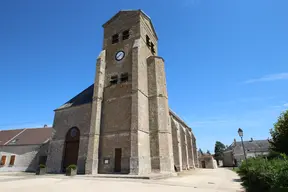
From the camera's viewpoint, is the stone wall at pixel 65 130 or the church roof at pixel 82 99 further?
the church roof at pixel 82 99

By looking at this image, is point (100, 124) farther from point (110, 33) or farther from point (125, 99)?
point (110, 33)

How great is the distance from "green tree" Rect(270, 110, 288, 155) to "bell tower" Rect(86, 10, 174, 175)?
12984 millimetres

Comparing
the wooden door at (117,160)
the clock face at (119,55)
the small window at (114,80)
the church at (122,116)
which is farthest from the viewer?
the clock face at (119,55)

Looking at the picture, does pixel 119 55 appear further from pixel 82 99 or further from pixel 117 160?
pixel 117 160

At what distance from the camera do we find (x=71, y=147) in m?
18.8

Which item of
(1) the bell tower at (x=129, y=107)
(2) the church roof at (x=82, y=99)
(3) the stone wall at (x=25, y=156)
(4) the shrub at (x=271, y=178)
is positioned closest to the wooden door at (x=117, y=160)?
(1) the bell tower at (x=129, y=107)

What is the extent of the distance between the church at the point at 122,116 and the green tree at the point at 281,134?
465 inches

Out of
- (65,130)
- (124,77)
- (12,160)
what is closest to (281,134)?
(124,77)

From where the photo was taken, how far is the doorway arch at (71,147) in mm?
18297

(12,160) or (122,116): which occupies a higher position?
(122,116)

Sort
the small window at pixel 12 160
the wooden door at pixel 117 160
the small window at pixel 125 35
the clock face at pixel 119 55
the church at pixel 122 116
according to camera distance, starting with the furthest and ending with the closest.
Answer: the small window at pixel 12 160
the small window at pixel 125 35
the clock face at pixel 119 55
the church at pixel 122 116
the wooden door at pixel 117 160

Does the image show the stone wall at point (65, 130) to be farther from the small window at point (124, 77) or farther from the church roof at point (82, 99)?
the small window at point (124, 77)

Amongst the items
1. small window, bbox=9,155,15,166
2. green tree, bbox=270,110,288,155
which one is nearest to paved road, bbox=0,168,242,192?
green tree, bbox=270,110,288,155

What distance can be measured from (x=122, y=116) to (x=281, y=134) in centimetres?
1829
